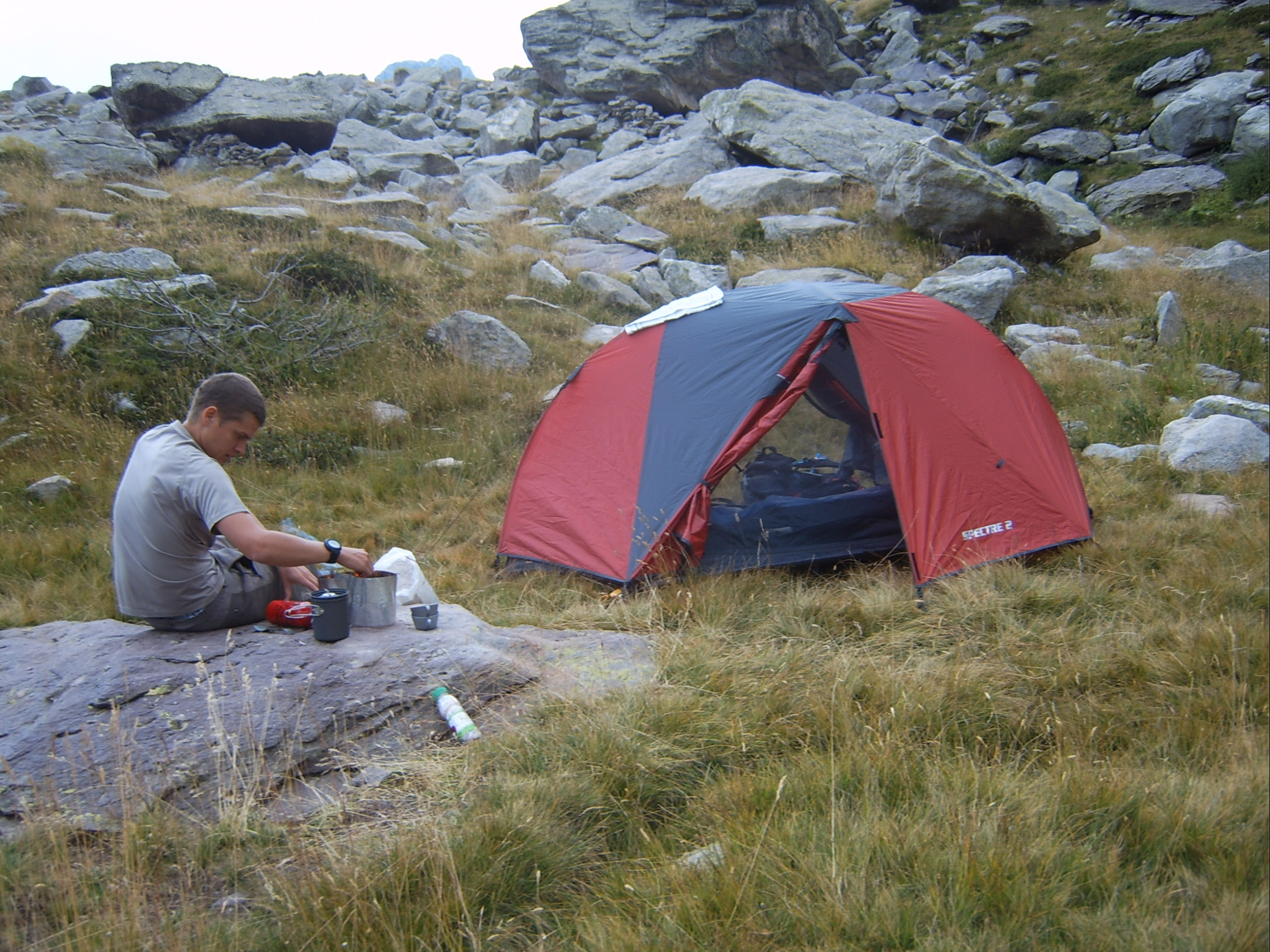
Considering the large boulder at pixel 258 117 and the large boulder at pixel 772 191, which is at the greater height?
the large boulder at pixel 258 117

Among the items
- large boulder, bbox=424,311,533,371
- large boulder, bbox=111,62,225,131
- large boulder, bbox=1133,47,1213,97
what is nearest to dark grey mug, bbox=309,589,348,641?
large boulder, bbox=424,311,533,371

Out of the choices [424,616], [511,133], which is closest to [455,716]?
[424,616]

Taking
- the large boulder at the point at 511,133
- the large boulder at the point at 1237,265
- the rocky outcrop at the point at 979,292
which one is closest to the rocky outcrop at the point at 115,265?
the rocky outcrop at the point at 979,292

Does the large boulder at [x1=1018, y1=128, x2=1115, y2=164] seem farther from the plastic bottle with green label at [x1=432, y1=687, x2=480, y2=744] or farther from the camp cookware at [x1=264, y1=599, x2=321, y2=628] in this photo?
the plastic bottle with green label at [x1=432, y1=687, x2=480, y2=744]

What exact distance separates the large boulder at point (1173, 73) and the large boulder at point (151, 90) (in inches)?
839

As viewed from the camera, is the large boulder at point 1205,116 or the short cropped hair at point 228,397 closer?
the short cropped hair at point 228,397

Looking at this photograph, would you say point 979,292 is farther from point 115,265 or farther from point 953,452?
point 115,265

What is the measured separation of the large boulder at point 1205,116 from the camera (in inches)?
656

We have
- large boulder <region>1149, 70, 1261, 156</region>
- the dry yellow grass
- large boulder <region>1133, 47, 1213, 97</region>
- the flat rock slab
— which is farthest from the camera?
large boulder <region>1133, 47, 1213, 97</region>

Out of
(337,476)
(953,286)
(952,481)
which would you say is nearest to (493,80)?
(953,286)

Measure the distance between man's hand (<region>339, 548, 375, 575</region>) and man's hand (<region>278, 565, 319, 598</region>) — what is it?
0.41 meters

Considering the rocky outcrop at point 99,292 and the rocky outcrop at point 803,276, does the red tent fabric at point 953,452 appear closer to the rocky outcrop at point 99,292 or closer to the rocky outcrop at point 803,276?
the rocky outcrop at point 803,276

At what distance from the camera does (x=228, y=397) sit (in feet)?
11.5

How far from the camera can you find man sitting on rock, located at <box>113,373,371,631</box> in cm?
335
